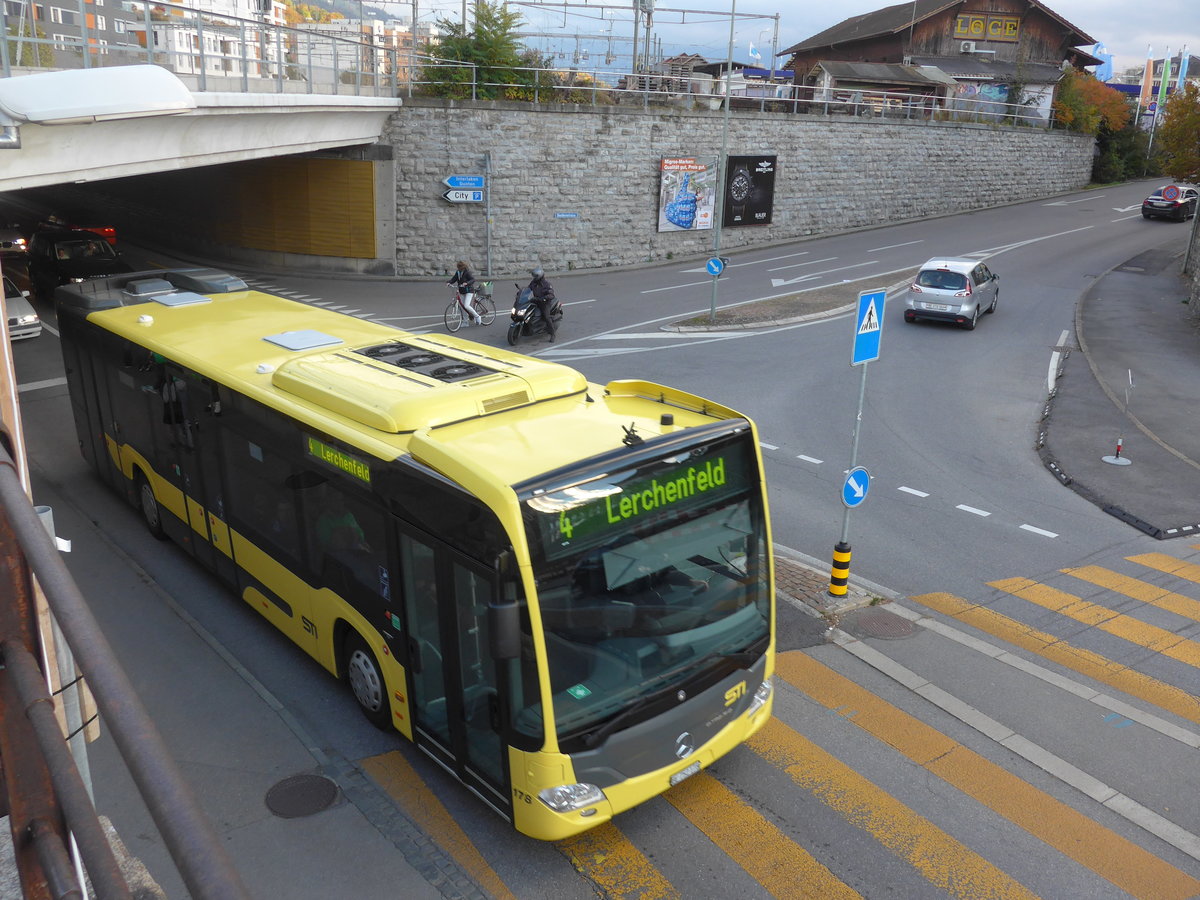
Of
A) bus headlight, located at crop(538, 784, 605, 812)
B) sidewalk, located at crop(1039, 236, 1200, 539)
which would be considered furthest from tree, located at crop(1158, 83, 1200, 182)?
bus headlight, located at crop(538, 784, 605, 812)

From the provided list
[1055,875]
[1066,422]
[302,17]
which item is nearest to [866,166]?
[302,17]

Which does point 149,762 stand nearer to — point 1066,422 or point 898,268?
point 1066,422

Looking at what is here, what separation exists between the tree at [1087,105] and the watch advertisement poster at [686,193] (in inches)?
1205

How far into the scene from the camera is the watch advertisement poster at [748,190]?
119ft

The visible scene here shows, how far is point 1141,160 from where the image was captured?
61812 millimetres

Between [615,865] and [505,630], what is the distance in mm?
2032

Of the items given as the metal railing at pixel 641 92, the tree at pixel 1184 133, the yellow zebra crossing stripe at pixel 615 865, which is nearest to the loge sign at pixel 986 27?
the metal railing at pixel 641 92

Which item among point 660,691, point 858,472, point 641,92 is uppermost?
point 641,92

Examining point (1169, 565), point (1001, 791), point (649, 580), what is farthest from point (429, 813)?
point (1169, 565)

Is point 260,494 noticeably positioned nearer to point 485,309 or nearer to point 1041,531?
point 1041,531

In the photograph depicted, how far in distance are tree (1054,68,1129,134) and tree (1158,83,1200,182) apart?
27.7m

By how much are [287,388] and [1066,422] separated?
1418 cm

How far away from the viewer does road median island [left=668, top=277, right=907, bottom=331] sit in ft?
80.3

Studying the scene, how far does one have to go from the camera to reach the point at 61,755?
4.85ft
